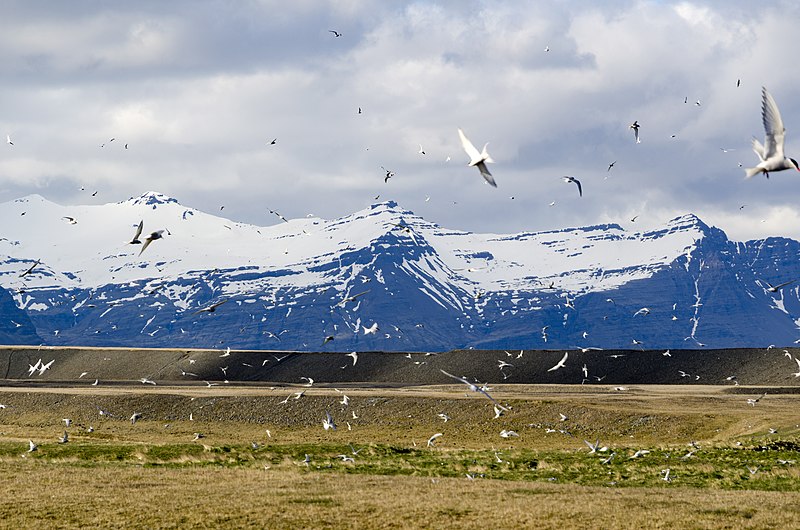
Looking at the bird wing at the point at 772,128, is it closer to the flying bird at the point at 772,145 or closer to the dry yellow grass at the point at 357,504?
the flying bird at the point at 772,145

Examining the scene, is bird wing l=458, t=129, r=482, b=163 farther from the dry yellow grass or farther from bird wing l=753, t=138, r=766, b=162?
the dry yellow grass

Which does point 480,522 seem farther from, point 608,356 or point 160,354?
point 160,354

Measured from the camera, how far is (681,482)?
4806 centimetres

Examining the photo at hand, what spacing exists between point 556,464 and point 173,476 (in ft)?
58.6

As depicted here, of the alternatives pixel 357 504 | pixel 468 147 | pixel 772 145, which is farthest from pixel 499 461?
pixel 772 145

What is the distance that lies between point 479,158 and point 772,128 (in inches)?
297

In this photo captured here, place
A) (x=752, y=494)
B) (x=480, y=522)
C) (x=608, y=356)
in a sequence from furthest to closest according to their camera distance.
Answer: (x=608, y=356)
(x=752, y=494)
(x=480, y=522)

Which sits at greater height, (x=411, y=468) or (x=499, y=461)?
(x=499, y=461)

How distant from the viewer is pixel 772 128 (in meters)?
28.4

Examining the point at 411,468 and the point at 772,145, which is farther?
the point at 411,468

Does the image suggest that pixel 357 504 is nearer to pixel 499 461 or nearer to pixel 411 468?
pixel 411 468

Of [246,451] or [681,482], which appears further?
[246,451]

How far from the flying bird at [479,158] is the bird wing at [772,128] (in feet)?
22.2

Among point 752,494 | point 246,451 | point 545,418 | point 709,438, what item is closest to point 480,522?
point 752,494
